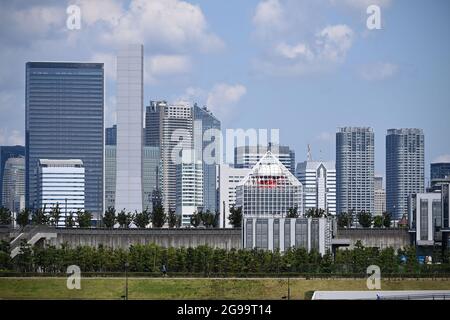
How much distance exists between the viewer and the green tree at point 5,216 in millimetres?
32628

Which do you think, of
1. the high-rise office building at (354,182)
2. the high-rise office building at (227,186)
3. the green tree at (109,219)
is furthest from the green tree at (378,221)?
the green tree at (109,219)

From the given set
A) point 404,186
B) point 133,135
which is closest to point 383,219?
point 404,186

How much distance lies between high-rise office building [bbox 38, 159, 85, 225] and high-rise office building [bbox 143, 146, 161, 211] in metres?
2.74

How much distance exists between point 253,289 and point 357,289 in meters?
1.41

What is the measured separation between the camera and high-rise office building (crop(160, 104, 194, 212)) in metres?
15.0

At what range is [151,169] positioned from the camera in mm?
37094

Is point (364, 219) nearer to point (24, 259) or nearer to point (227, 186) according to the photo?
point (227, 186)

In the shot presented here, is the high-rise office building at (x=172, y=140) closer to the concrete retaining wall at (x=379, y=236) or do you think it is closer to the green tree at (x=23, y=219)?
the green tree at (x=23, y=219)

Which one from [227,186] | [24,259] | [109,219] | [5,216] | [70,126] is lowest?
[109,219]

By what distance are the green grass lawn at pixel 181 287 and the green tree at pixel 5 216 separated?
17856 millimetres

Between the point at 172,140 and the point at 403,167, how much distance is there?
240 inches

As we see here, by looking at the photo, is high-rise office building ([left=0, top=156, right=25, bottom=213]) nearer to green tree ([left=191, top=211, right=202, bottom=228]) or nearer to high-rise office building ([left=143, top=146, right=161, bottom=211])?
high-rise office building ([left=143, top=146, right=161, bottom=211])

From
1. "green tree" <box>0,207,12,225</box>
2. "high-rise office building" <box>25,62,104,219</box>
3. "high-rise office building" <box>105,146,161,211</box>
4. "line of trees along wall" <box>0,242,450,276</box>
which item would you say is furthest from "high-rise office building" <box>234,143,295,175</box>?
"green tree" <box>0,207,12,225</box>

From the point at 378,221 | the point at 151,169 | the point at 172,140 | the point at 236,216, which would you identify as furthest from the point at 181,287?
the point at 378,221
